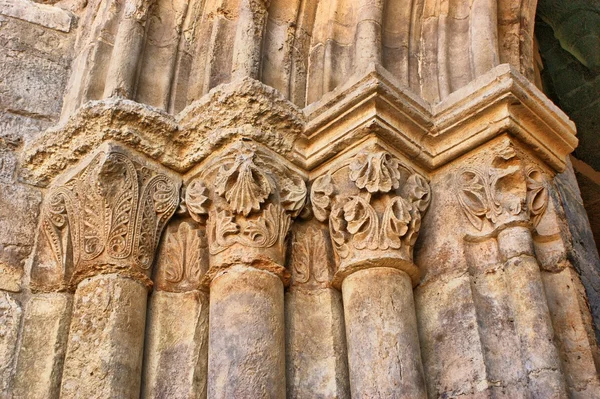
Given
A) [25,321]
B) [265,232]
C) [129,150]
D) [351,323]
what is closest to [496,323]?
[351,323]

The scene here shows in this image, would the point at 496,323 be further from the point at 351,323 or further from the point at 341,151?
the point at 341,151

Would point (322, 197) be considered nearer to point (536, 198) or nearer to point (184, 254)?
point (184, 254)

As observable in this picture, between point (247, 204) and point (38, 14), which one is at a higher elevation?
point (38, 14)

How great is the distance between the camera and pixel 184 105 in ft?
10.5

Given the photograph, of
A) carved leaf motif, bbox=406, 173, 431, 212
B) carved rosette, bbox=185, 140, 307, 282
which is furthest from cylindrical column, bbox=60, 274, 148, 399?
carved leaf motif, bbox=406, 173, 431, 212

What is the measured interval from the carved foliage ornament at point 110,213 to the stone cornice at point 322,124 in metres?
0.12

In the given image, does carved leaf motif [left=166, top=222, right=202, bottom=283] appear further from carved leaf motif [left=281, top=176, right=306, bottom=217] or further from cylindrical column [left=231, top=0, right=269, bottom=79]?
cylindrical column [left=231, top=0, right=269, bottom=79]

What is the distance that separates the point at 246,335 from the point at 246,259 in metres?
0.29

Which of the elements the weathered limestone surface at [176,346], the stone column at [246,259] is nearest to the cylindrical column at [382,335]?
the stone column at [246,259]

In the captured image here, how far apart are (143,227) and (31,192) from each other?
0.58 m

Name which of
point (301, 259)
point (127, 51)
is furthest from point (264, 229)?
point (127, 51)

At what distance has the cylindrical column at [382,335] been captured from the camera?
2.46 m

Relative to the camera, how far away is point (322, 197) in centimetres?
294

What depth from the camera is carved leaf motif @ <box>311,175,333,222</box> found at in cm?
292
